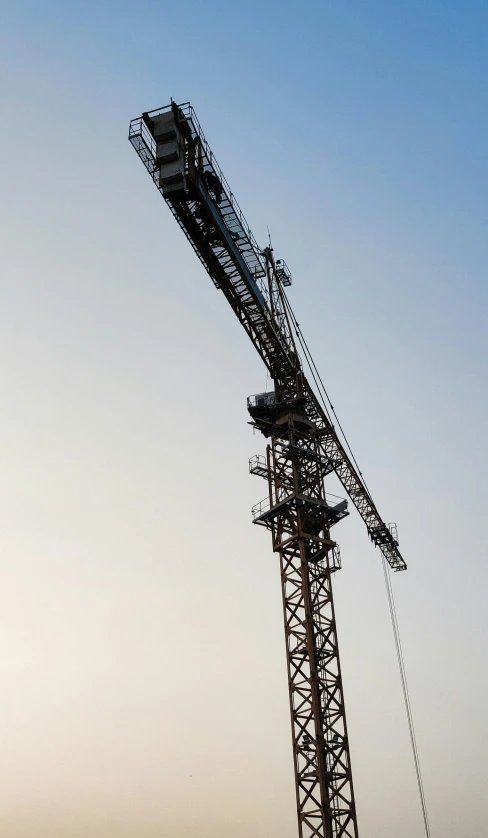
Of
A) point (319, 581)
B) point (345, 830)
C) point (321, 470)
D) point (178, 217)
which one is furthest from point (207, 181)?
point (345, 830)

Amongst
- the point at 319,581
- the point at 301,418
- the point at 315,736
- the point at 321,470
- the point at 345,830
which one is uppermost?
the point at 301,418

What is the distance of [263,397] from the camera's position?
3691 cm

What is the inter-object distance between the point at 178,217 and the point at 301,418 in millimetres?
11880

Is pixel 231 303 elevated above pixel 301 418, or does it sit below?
above

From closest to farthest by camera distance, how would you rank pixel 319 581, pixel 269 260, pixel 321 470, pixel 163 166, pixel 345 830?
pixel 163 166, pixel 345 830, pixel 319 581, pixel 321 470, pixel 269 260

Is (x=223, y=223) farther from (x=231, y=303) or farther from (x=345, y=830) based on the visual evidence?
(x=345, y=830)

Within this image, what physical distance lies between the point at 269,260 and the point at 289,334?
548cm

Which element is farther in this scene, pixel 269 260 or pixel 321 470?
pixel 269 260

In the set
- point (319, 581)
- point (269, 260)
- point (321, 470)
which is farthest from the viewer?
point (269, 260)

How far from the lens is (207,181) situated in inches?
1155

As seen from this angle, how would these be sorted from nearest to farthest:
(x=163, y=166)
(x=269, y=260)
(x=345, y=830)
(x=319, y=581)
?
(x=163, y=166) → (x=345, y=830) → (x=319, y=581) → (x=269, y=260)

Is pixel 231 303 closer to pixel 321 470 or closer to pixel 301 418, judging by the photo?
pixel 301 418

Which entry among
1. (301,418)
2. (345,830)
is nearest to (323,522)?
(301,418)

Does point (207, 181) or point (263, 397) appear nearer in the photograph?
point (207, 181)
